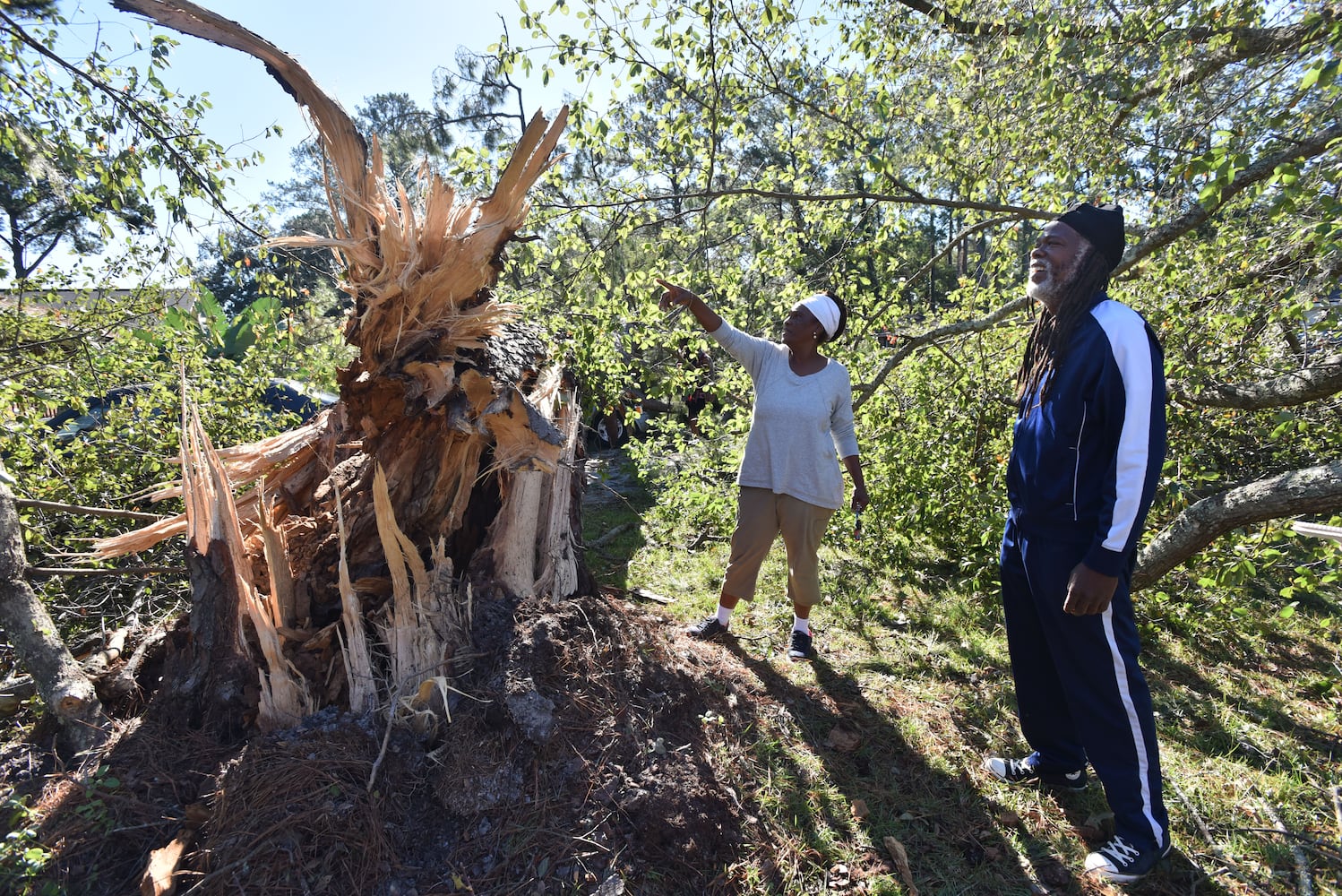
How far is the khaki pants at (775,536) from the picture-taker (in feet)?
11.6

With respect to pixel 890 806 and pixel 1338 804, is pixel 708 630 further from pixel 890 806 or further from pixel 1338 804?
pixel 1338 804

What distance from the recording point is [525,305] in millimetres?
4328

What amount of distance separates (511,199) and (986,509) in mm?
3898

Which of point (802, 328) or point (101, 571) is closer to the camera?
point (101, 571)

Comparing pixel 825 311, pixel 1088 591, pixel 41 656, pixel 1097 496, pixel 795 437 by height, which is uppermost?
pixel 825 311

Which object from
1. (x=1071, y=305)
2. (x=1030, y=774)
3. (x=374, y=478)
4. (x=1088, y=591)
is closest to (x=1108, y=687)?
(x=1088, y=591)

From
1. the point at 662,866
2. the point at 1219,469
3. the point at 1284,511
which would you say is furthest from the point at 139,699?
the point at 1219,469

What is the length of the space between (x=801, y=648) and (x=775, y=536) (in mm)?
719

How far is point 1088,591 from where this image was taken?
2084 millimetres

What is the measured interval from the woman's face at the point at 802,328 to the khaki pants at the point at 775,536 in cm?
85

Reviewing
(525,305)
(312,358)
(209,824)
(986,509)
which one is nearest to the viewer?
(209,824)

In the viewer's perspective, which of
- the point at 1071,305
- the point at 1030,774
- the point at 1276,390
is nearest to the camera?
the point at 1071,305

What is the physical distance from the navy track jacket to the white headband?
1240 mm

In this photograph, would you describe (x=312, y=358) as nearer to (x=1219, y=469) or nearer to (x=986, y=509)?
(x=986, y=509)
